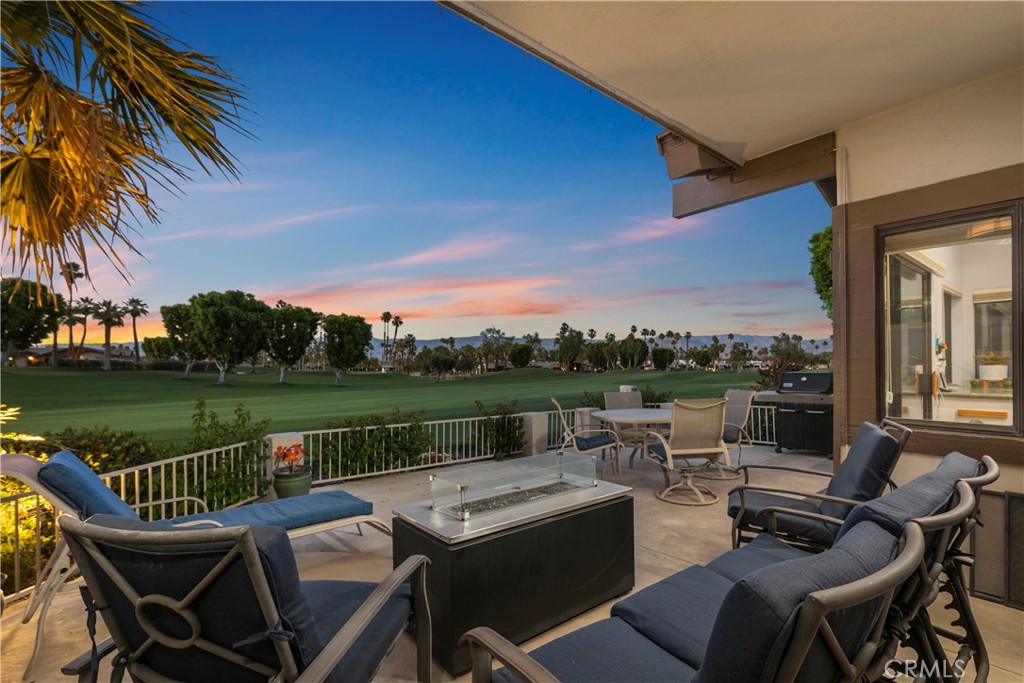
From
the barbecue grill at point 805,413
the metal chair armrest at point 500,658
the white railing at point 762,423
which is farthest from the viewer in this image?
the white railing at point 762,423

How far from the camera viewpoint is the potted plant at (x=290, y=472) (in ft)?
15.1

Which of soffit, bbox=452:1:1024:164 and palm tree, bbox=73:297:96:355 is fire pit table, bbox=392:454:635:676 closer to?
soffit, bbox=452:1:1024:164

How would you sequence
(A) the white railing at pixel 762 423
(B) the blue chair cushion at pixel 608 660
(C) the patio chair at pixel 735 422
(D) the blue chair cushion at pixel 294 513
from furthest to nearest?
(A) the white railing at pixel 762 423
(C) the patio chair at pixel 735 422
(D) the blue chair cushion at pixel 294 513
(B) the blue chair cushion at pixel 608 660

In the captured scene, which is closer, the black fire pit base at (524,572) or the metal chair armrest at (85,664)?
the metal chair armrest at (85,664)

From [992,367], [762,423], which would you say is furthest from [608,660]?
[762,423]

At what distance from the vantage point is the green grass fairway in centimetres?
1182

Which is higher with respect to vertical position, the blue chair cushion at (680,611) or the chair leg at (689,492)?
the blue chair cushion at (680,611)

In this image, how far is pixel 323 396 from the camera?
89.0ft

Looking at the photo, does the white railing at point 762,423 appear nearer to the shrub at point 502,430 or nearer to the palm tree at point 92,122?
the shrub at point 502,430

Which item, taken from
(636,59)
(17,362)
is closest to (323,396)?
(17,362)

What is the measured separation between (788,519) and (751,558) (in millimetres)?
719

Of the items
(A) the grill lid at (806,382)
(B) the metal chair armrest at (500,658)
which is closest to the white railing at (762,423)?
(A) the grill lid at (806,382)

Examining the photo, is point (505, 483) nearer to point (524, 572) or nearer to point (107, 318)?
point (524, 572)

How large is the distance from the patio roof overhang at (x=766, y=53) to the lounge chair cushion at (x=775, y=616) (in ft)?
8.65
